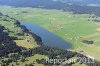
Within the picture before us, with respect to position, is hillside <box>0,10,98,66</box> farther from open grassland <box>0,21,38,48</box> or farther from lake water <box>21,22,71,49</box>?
lake water <box>21,22,71,49</box>

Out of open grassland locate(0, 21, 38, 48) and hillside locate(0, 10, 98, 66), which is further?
open grassland locate(0, 21, 38, 48)

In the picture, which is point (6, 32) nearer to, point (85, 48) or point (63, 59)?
point (85, 48)

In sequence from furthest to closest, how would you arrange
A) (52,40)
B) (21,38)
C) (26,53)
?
1. (52,40)
2. (21,38)
3. (26,53)

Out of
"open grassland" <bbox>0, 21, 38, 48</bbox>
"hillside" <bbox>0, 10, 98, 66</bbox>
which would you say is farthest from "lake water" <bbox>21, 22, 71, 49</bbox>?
"open grassland" <bbox>0, 21, 38, 48</bbox>

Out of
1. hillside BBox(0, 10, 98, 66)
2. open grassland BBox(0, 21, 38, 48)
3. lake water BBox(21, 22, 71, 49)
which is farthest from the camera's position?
lake water BBox(21, 22, 71, 49)

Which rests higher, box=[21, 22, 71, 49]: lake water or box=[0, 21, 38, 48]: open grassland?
box=[0, 21, 38, 48]: open grassland

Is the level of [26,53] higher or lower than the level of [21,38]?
higher

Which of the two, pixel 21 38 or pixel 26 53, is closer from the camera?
pixel 26 53

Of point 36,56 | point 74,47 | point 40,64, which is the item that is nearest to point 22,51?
point 36,56

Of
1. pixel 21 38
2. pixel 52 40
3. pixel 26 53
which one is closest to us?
pixel 26 53

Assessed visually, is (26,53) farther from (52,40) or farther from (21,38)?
(52,40)

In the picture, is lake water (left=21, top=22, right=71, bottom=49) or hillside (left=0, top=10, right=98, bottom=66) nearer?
hillside (left=0, top=10, right=98, bottom=66)

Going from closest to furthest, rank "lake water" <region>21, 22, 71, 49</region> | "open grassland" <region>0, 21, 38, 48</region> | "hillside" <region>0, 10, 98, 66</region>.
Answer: "hillside" <region>0, 10, 98, 66</region>
"open grassland" <region>0, 21, 38, 48</region>
"lake water" <region>21, 22, 71, 49</region>

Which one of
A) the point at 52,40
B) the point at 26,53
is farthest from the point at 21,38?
the point at 26,53
